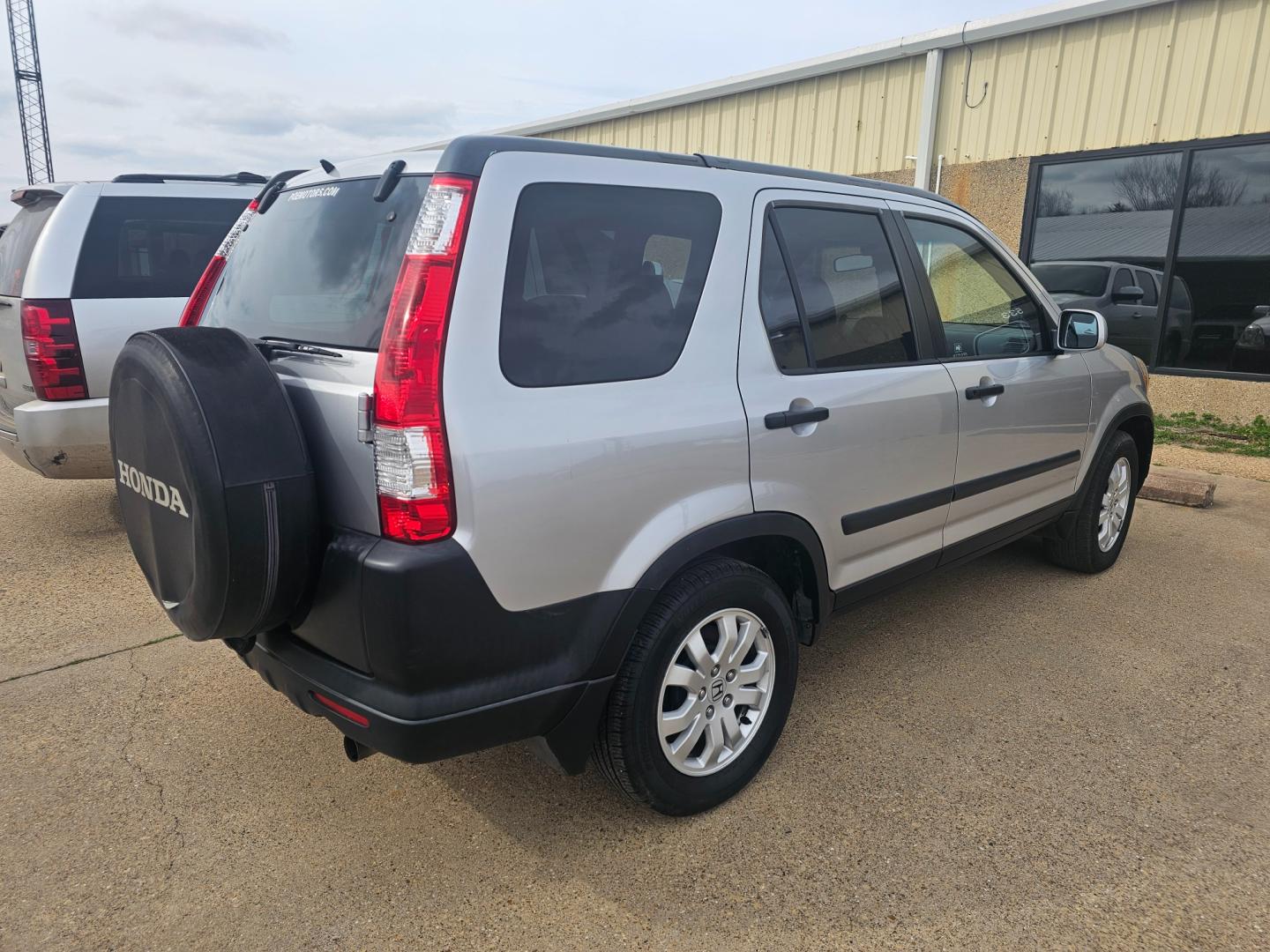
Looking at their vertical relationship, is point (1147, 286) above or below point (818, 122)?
below

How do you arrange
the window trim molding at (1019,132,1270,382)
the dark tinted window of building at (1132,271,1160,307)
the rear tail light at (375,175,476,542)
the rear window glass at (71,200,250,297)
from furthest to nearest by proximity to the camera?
the dark tinted window of building at (1132,271,1160,307)
the window trim molding at (1019,132,1270,382)
the rear window glass at (71,200,250,297)
the rear tail light at (375,175,476,542)

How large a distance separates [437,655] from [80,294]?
393 centimetres

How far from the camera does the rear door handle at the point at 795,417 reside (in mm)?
2465

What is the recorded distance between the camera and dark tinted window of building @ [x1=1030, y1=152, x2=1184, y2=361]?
7988mm

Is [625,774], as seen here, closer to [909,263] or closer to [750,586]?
[750,586]

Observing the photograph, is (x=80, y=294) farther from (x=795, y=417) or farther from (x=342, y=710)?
(x=795, y=417)

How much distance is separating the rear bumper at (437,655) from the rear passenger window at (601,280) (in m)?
0.52

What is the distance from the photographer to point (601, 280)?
2.18 meters

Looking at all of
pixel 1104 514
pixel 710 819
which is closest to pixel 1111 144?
pixel 1104 514

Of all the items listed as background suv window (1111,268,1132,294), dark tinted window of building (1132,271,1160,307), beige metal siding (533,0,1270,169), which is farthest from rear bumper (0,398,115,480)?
dark tinted window of building (1132,271,1160,307)

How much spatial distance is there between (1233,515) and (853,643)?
356cm

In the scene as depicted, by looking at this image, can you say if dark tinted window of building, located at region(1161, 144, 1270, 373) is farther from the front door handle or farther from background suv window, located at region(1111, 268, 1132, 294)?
the front door handle

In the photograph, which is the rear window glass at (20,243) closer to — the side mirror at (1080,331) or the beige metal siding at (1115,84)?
the side mirror at (1080,331)

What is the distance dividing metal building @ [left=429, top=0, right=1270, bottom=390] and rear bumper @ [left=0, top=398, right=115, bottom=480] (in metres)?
7.80
